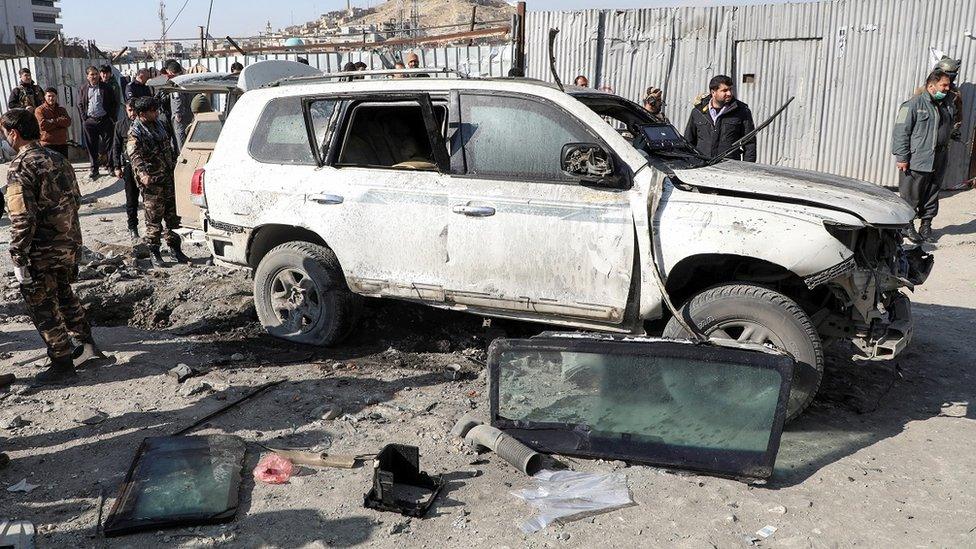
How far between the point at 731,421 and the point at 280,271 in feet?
11.2

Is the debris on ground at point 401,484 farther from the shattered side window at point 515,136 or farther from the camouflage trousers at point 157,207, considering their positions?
the camouflage trousers at point 157,207

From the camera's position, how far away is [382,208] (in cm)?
527

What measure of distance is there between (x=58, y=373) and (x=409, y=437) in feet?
8.75

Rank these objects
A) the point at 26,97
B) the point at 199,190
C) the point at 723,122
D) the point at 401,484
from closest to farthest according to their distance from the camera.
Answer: the point at 401,484 < the point at 199,190 < the point at 723,122 < the point at 26,97

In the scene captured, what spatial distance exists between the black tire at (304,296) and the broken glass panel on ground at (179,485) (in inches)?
60.2

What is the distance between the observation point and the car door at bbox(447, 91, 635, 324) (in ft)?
15.3

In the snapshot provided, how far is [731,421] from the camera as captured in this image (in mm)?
4004

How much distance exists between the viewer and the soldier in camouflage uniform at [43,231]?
5.19 m

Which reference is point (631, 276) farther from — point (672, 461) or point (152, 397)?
point (152, 397)

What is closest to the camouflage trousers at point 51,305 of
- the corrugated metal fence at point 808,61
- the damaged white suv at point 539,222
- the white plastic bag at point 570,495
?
the damaged white suv at point 539,222

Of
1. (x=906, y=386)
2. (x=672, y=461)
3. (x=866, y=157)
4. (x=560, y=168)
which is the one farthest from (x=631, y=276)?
(x=866, y=157)

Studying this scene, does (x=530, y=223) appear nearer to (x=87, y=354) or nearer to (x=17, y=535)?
(x=17, y=535)

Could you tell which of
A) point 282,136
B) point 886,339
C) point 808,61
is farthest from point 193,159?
point 808,61

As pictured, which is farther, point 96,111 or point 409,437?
point 96,111
